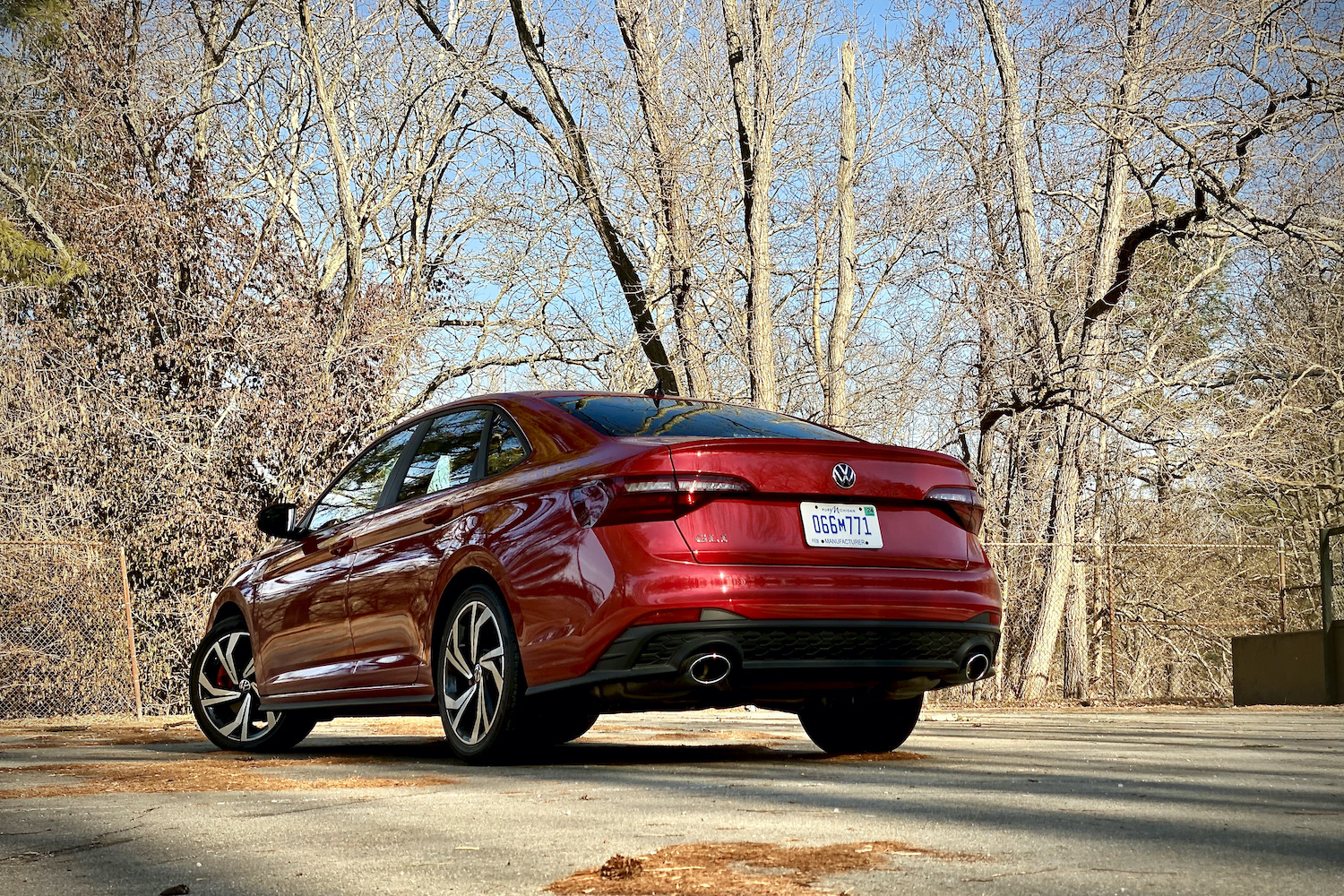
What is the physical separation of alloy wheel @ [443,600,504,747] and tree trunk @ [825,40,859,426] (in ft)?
38.9

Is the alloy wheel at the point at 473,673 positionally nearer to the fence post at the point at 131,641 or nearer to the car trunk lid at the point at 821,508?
the car trunk lid at the point at 821,508

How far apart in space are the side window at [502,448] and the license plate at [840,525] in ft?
4.39

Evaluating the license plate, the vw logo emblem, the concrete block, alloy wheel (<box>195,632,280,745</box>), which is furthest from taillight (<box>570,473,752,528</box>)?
the concrete block

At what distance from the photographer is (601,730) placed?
9430 mm

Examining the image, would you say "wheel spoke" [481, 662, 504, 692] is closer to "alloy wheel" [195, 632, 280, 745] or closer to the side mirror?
the side mirror

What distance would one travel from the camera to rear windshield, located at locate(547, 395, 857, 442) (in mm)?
6047

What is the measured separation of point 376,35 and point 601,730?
15012 millimetres

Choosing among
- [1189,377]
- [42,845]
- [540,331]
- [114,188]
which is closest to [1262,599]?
[1189,377]

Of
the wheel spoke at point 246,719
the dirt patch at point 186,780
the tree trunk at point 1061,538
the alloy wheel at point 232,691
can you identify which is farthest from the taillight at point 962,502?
the tree trunk at point 1061,538

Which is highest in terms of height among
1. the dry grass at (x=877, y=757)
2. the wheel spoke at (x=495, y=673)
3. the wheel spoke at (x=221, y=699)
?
the wheel spoke at (x=495, y=673)

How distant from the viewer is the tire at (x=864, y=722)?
6.72 m

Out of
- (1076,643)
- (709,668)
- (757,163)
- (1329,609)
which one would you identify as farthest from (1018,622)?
(709,668)

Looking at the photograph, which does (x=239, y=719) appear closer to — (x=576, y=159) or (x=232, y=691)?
(x=232, y=691)

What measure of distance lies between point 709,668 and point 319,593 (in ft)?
9.06
